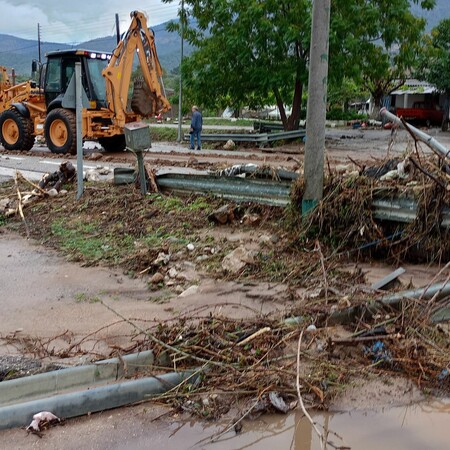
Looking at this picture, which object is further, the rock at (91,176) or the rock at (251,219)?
the rock at (91,176)

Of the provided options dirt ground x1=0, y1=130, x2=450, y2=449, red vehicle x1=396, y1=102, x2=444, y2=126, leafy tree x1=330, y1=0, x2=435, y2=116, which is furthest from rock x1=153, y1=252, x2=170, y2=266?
red vehicle x1=396, y1=102, x2=444, y2=126

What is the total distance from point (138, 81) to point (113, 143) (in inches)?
108

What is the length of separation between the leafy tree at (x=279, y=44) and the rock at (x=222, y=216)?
12.3m

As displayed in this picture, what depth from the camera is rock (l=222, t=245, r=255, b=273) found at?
661cm

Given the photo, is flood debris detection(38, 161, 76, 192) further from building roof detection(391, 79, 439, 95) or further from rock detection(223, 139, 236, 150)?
building roof detection(391, 79, 439, 95)

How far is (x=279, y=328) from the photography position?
4.56 meters

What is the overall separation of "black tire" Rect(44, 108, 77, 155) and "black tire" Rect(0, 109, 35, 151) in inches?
52.1

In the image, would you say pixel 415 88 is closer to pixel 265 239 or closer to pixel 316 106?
pixel 316 106

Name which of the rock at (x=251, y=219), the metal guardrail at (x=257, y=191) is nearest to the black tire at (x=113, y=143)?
the metal guardrail at (x=257, y=191)

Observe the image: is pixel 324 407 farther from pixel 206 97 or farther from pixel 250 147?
pixel 206 97

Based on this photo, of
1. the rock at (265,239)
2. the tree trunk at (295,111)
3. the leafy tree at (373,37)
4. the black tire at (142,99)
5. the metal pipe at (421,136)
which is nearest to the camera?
the metal pipe at (421,136)

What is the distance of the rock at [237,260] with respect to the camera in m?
6.61

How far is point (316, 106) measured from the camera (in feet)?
22.5

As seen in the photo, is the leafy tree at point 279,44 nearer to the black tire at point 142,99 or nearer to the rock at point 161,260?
the black tire at point 142,99
